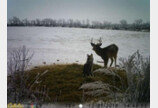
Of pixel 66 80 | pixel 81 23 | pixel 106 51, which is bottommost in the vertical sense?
pixel 66 80

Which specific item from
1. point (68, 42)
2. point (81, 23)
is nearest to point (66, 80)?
point (68, 42)

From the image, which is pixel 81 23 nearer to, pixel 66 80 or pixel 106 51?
pixel 106 51

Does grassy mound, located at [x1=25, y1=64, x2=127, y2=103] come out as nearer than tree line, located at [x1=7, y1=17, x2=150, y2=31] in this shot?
Yes

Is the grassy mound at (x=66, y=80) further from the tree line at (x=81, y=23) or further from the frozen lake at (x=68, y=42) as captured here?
the tree line at (x=81, y=23)

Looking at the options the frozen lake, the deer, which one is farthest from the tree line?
the deer

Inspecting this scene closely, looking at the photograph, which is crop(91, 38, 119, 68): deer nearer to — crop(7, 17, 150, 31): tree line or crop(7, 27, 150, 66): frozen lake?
crop(7, 27, 150, 66): frozen lake
